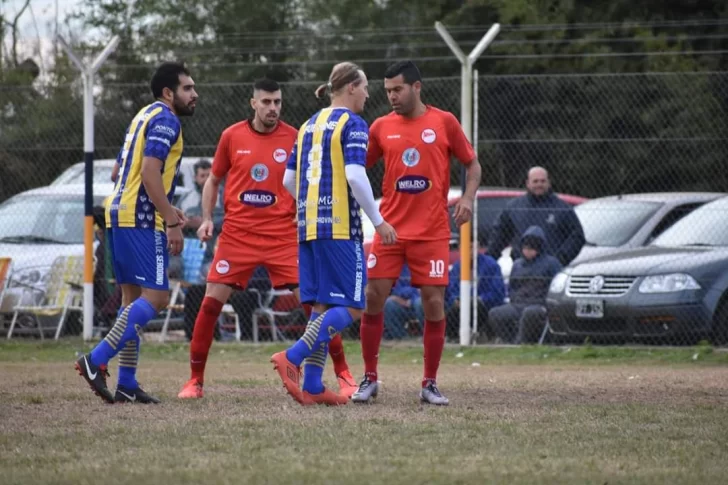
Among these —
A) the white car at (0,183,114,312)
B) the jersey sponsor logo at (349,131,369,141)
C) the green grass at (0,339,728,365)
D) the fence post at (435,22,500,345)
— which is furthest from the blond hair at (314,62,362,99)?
the white car at (0,183,114,312)

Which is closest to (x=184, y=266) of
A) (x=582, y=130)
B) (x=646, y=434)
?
(x=582, y=130)

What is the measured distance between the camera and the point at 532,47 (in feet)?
82.5

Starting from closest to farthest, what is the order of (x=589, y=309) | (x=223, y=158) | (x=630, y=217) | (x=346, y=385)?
(x=346, y=385), (x=223, y=158), (x=589, y=309), (x=630, y=217)

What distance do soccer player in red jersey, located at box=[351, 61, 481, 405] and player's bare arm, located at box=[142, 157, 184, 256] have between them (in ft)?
4.41

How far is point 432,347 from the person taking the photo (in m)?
9.70

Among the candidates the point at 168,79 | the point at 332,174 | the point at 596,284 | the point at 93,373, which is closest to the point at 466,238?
the point at 596,284

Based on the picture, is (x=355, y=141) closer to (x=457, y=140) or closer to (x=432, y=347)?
(x=457, y=140)

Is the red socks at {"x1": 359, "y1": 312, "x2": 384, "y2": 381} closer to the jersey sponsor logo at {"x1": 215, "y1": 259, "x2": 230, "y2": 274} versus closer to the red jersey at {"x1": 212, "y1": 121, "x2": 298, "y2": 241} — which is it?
the red jersey at {"x1": 212, "y1": 121, "x2": 298, "y2": 241}

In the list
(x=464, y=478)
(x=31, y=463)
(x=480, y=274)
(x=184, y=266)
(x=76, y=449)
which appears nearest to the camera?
(x=464, y=478)

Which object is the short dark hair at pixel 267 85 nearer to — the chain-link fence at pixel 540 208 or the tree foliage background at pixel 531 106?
the tree foliage background at pixel 531 106

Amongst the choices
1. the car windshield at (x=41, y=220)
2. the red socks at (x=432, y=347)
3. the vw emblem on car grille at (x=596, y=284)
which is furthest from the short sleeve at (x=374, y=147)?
the car windshield at (x=41, y=220)

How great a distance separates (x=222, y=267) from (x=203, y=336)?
1.60 feet

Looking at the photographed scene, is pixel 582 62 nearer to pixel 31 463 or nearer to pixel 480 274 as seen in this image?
pixel 480 274

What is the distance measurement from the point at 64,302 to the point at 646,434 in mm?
10255
